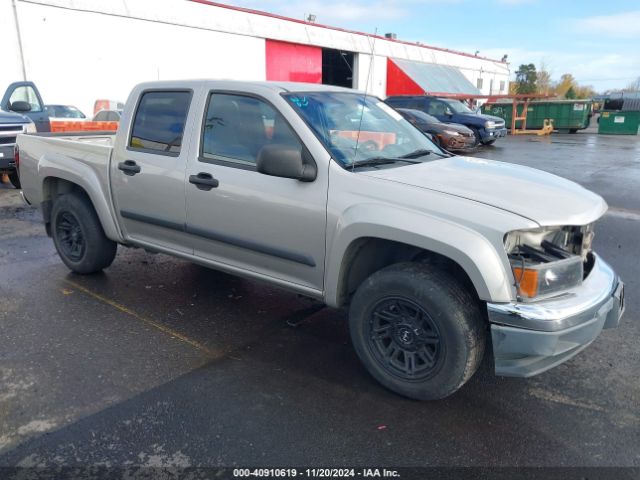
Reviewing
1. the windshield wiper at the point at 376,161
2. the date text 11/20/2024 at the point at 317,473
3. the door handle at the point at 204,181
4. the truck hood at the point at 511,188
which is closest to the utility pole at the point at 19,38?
the door handle at the point at 204,181

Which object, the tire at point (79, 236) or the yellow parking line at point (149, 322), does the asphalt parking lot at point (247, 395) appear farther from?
the tire at point (79, 236)

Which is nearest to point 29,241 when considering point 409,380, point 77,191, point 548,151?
point 77,191

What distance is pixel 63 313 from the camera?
438cm

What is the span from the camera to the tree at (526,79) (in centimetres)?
6574

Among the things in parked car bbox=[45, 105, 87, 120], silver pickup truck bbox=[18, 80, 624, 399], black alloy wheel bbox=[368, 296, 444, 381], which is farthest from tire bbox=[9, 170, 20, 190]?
black alloy wheel bbox=[368, 296, 444, 381]

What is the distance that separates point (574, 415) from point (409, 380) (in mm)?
960

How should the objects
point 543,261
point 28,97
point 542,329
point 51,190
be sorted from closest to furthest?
point 542,329
point 543,261
point 51,190
point 28,97

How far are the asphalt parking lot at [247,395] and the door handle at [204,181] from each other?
3.67 feet

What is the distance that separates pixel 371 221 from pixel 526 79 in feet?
273

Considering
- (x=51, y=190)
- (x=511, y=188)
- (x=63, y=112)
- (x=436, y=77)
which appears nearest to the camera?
(x=511, y=188)

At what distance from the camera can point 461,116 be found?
763 inches

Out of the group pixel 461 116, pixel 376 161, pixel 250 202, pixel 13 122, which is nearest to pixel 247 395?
pixel 250 202

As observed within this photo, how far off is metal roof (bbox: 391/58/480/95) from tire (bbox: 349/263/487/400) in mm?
34401

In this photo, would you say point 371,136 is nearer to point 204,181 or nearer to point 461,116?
point 204,181
